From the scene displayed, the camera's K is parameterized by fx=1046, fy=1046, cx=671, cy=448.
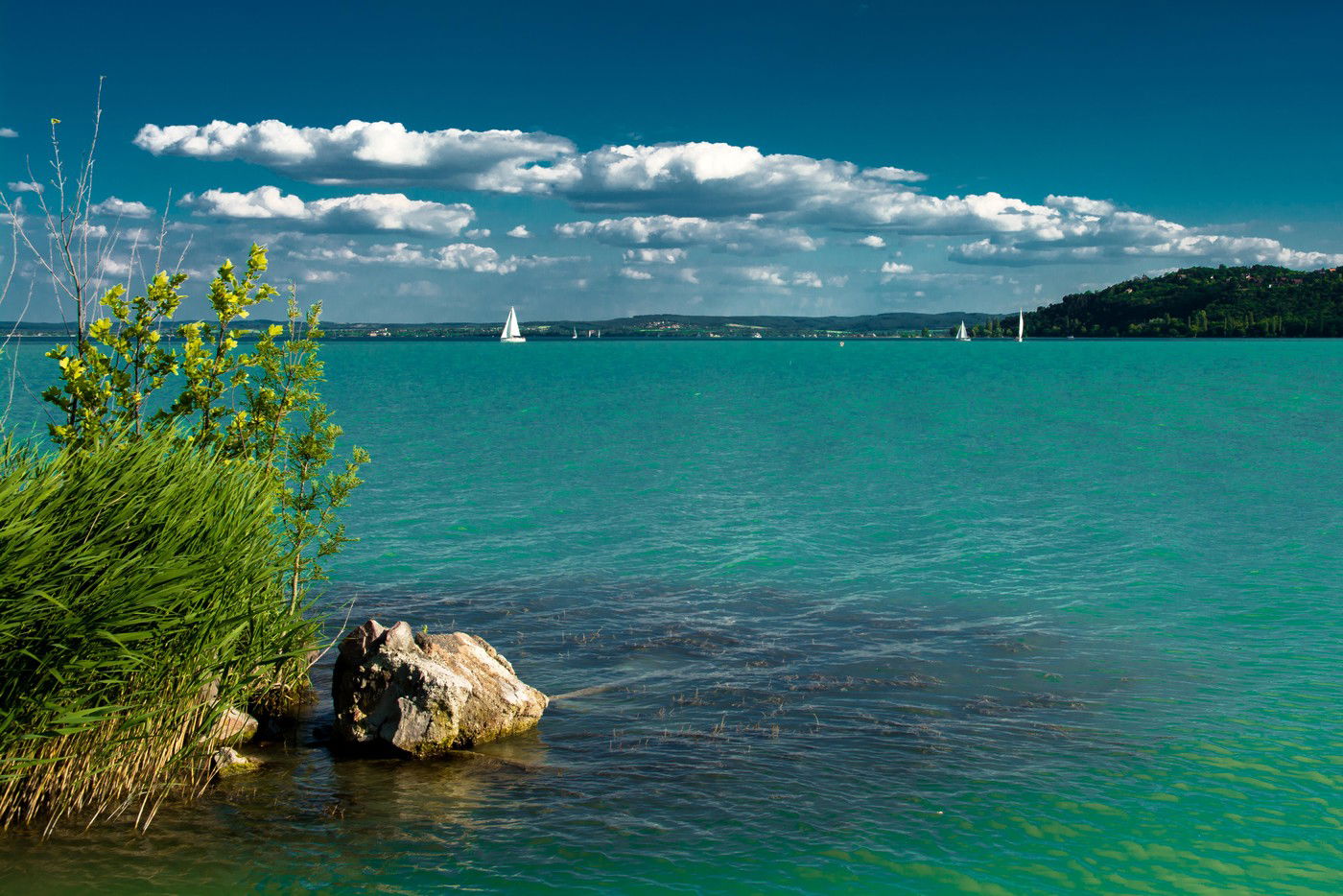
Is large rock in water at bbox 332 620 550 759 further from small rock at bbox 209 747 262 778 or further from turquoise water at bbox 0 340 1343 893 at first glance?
small rock at bbox 209 747 262 778

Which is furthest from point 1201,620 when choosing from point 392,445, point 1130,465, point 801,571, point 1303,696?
point 392,445

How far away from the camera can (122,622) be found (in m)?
10.1

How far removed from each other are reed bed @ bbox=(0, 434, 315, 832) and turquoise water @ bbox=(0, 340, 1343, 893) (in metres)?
0.74

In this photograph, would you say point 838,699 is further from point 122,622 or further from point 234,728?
point 122,622

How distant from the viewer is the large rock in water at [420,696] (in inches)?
541

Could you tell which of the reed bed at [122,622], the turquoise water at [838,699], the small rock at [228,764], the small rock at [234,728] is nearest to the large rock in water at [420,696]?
the turquoise water at [838,699]

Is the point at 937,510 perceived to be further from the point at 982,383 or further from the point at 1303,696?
the point at 982,383

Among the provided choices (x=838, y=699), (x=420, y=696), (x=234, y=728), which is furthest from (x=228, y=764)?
(x=838, y=699)

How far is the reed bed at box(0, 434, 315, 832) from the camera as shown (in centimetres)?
978

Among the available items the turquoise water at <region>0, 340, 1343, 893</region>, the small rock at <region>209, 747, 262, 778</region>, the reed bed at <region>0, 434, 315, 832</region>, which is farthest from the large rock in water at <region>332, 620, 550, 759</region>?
the reed bed at <region>0, 434, 315, 832</region>

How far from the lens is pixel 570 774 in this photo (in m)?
13.3

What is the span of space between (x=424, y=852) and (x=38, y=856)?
3.76 meters

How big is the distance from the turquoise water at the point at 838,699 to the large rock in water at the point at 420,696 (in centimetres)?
38

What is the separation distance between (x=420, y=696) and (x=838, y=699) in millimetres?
6318
